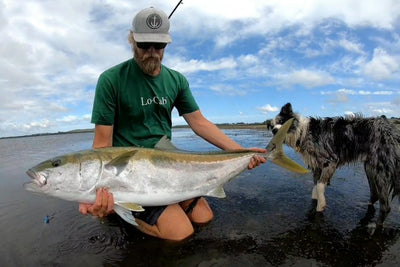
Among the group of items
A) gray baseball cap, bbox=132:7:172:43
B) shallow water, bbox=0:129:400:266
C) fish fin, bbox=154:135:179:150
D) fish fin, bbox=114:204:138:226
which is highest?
gray baseball cap, bbox=132:7:172:43

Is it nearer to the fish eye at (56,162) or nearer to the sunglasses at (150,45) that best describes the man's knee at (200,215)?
the fish eye at (56,162)

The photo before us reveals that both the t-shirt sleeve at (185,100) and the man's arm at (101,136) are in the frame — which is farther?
the t-shirt sleeve at (185,100)

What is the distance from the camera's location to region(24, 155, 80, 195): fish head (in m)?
3.31

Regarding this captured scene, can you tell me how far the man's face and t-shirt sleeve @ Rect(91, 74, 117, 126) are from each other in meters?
0.60

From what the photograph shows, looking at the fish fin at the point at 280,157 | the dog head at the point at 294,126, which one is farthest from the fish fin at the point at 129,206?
the dog head at the point at 294,126

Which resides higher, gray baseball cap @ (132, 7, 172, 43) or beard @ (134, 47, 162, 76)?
gray baseball cap @ (132, 7, 172, 43)

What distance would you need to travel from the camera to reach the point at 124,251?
4.35 m

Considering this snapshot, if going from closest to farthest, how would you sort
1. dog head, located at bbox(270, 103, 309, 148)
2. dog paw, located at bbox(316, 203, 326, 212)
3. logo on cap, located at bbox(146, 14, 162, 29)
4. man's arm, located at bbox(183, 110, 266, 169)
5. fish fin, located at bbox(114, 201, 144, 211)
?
fish fin, located at bbox(114, 201, 144, 211) → logo on cap, located at bbox(146, 14, 162, 29) → man's arm, located at bbox(183, 110, 266, 169) → dog paw, located at bbox(316, 203, 326, 212) → dog head, located at bbox(270, 103, 309, 148)

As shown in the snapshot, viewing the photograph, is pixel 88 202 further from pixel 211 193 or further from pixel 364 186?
pixel 364 186

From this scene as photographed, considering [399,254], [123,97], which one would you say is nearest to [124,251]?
[123,97]

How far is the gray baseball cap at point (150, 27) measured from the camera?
4.39 metres

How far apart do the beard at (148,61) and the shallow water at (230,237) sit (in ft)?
8.80

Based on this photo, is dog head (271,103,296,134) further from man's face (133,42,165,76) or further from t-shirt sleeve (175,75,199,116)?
man's face (133,42,165,76)

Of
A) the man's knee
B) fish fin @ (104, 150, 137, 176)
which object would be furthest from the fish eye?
the man's knee
